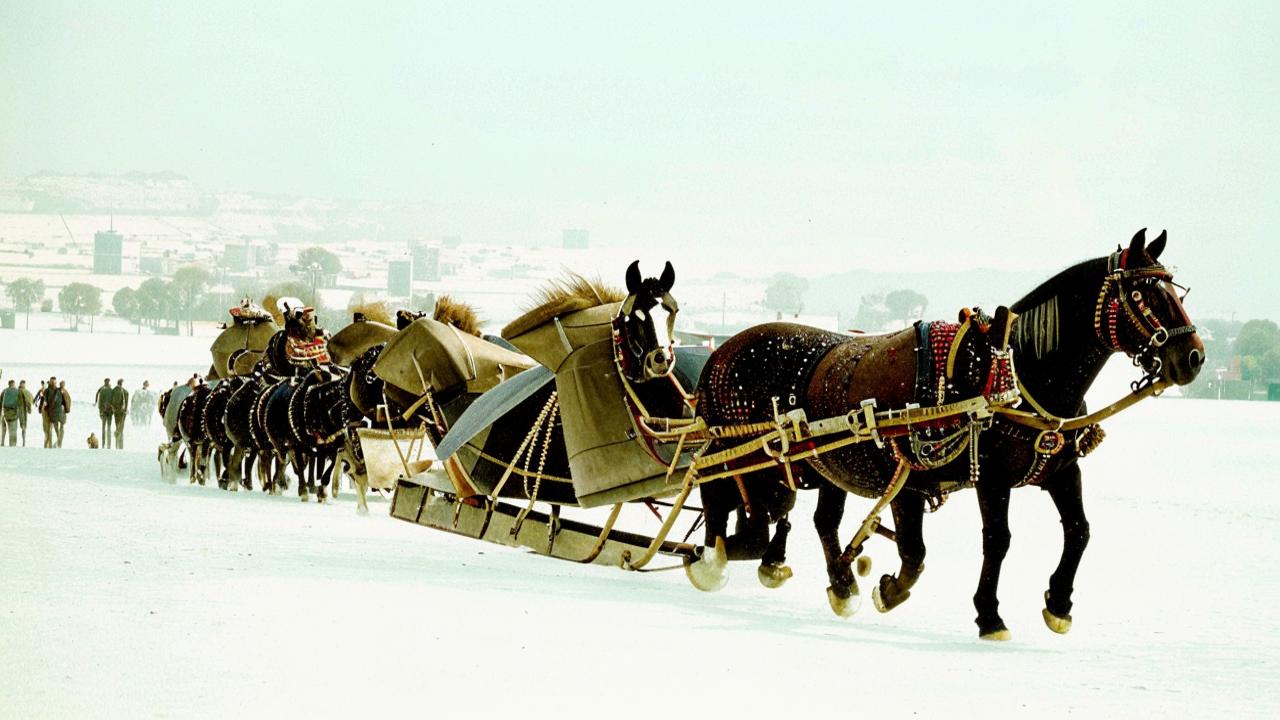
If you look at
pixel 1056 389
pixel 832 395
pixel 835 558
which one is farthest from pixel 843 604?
pixel 1056 389

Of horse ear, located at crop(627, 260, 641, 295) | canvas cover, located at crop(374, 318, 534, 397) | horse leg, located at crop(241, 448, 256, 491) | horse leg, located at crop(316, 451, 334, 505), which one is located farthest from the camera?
horse leg, located at crop(241, 448, 256, 491)

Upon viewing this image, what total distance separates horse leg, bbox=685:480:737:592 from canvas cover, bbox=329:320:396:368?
5.69 metres

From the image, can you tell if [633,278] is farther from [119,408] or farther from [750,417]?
[119,408]

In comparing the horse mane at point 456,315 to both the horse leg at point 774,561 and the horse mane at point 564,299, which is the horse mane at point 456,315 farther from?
the horse leg at point 774,561

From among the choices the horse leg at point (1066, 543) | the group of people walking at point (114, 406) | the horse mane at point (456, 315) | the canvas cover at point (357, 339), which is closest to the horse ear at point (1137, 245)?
the horse leg at point (1066, 543)

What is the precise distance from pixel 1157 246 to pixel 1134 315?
362mm

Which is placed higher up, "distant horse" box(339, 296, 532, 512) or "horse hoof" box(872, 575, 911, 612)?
"distant horse" box(339, 296, 532, 512)

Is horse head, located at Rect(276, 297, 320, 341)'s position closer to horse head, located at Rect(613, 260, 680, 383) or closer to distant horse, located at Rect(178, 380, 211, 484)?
distant horse, located at Rect(178, 380, 211, 484)

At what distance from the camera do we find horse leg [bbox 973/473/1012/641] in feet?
24.3

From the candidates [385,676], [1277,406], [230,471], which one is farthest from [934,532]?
[1277,406]

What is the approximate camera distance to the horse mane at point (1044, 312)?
7.20 meters

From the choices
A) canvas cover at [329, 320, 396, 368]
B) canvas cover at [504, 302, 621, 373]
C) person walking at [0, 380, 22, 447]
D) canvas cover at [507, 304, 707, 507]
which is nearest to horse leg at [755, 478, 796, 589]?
canvas cover at [507, 304, 707, 507]

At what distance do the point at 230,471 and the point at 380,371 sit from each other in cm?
725

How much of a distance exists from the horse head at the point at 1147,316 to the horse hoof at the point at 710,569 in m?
2.98
